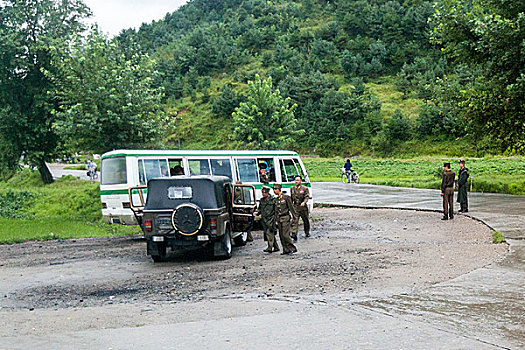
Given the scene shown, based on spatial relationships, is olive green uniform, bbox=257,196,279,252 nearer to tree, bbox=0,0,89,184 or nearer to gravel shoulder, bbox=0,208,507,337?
gravel shoulder, bbox=0,208,507,337

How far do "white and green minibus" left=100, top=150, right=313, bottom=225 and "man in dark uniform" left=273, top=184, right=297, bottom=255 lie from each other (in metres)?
5.27

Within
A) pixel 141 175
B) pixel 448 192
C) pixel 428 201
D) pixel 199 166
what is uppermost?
pixel 199 166

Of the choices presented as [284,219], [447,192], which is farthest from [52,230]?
[447,192]

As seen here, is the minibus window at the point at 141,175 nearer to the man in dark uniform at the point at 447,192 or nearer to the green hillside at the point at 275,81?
the green hillside at the point at 275,81

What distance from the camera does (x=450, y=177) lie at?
18828 millimetres

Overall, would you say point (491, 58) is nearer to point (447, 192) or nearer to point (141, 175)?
point (447, 192)

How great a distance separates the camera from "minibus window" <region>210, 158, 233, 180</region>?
1867cm

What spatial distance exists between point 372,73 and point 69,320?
91.5 m

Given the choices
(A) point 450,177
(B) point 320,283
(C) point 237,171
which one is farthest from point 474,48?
(B) point 320,283

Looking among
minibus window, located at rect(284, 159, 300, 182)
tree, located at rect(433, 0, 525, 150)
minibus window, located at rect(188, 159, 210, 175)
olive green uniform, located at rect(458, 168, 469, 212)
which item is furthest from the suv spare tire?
tree, located at rect(433, 0, 525, 150)

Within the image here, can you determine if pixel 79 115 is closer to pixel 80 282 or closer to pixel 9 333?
pixel 80 282

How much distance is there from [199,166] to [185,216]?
254 inches

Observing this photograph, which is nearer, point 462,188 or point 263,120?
point 462,188

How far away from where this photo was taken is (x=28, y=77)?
34781 mm
